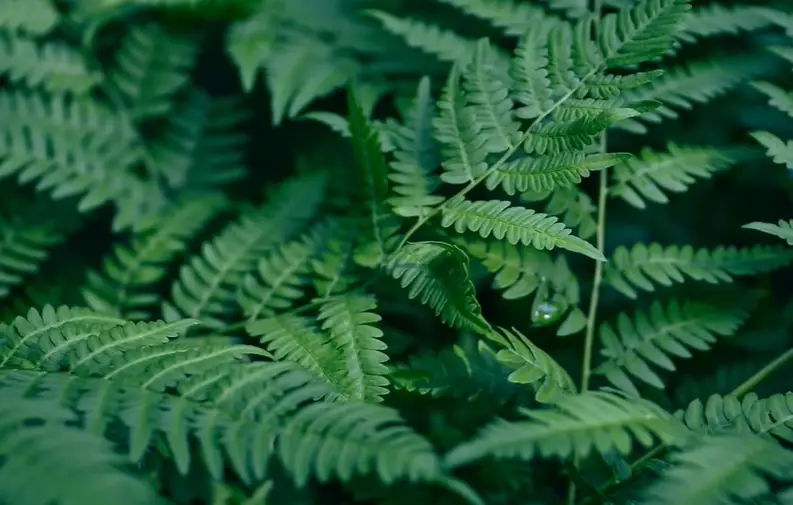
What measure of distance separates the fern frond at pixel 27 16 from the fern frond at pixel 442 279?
1272 millimetres

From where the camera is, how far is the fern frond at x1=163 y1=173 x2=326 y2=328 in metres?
1.73

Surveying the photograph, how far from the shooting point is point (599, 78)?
147cm

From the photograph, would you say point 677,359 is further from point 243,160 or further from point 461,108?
point 243,160

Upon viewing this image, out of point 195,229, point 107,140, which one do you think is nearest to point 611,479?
point 195,229

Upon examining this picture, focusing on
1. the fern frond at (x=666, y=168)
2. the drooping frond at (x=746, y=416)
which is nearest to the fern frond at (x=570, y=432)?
the drooping frond at (x=746, y=416)

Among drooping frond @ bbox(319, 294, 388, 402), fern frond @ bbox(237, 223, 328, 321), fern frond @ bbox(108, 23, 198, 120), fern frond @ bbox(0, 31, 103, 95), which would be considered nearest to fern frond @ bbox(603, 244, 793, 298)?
drooping frond @ bbox(319, 294, 388, 402)

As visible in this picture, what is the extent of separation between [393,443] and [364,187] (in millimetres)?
719

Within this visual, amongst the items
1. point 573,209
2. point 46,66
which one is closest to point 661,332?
point 573,209

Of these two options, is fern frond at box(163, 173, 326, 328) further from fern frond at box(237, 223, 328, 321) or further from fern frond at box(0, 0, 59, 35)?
fern frond at box(0, 0, 59, 35)

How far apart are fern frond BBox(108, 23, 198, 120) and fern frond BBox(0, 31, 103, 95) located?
78mm

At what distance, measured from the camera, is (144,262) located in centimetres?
185

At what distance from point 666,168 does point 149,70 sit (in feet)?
4.68

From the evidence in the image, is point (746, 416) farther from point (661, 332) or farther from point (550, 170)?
point (550, 170)

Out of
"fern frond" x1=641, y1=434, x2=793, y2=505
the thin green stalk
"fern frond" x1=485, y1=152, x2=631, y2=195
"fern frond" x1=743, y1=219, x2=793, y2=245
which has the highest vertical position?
"fern frond" x1=485, y1=152, x2=631, y2=195
